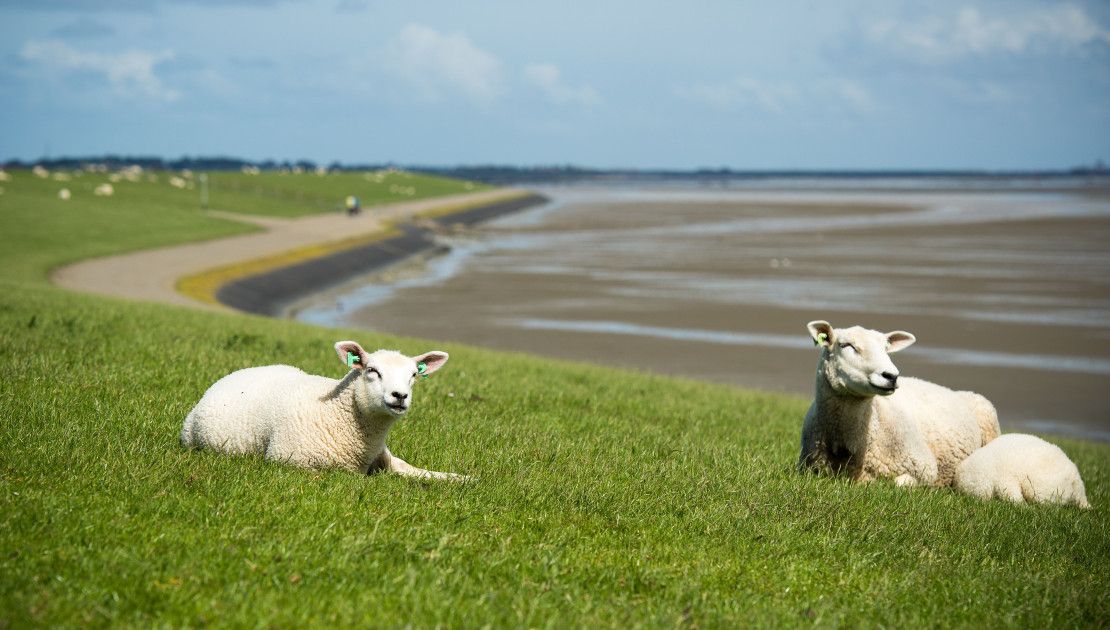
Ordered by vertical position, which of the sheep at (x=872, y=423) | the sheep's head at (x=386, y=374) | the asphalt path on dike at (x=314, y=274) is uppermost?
the sheep's head at (x=386, y=374)

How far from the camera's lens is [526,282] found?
4594cm

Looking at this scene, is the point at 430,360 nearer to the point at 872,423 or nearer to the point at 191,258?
the point at 872,423

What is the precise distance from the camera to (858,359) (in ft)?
32.6

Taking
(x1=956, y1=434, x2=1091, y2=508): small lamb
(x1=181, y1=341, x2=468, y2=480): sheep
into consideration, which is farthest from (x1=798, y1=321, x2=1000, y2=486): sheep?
(x1=181, y1=341, x2=468, y2=480): sheep

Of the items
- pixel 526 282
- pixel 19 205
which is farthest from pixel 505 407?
pixel 19 205

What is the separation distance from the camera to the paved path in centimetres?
3431

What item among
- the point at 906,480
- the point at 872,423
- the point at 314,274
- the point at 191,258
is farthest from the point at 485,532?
the point at 191,258

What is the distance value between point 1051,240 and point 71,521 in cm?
6946

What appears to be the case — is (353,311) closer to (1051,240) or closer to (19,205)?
(19,205)

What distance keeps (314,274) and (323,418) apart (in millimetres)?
39128

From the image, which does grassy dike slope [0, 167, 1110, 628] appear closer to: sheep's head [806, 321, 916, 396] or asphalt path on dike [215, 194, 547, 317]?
sheep's head [806, 321, 916, 396]

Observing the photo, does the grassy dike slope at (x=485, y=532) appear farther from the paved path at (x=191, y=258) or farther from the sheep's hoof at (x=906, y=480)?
the paved path at (x=191, y=258)

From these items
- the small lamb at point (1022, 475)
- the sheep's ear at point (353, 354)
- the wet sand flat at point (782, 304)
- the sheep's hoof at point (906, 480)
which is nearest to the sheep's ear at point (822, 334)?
the sheep's hoof at point (906, 480)

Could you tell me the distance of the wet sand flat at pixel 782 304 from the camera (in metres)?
27.2
